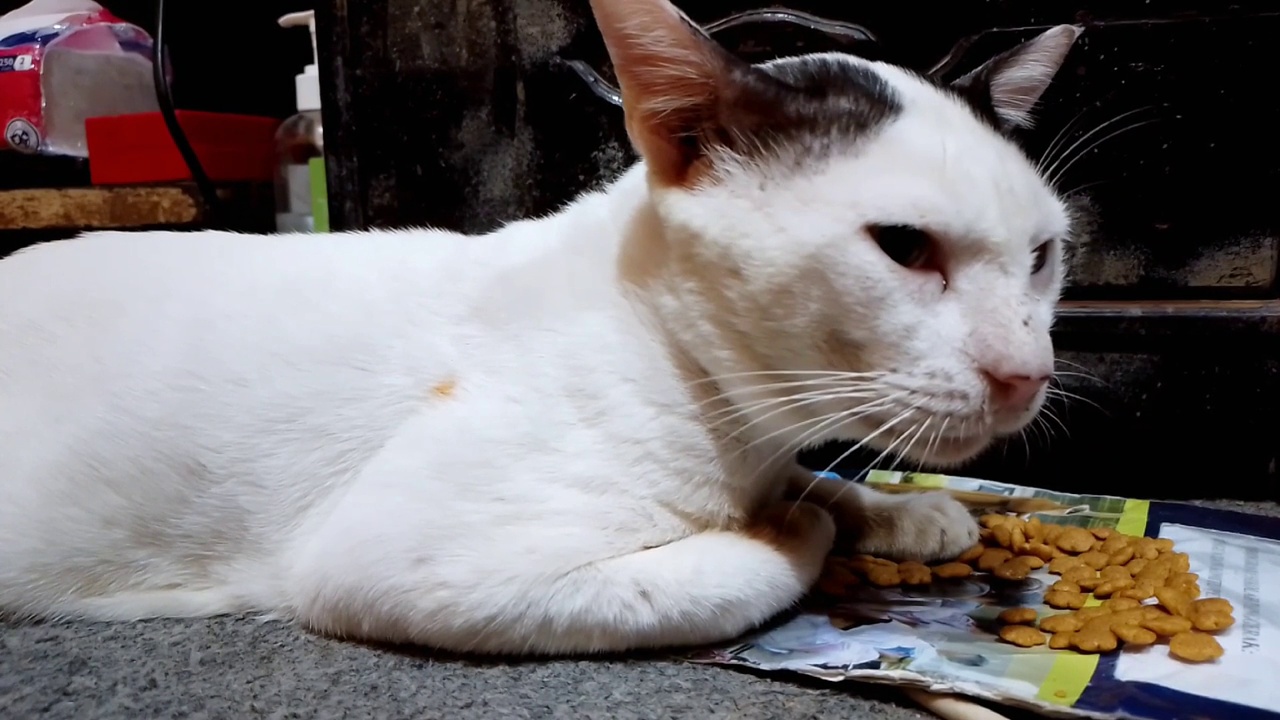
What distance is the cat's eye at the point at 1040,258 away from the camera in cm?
84

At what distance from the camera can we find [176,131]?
169 centimetres

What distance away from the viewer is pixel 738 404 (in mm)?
842

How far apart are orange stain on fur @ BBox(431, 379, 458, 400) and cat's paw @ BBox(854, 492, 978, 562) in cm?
48

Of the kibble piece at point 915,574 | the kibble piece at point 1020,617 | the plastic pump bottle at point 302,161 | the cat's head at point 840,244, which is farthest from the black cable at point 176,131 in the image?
the kibble piece at point 1020,617

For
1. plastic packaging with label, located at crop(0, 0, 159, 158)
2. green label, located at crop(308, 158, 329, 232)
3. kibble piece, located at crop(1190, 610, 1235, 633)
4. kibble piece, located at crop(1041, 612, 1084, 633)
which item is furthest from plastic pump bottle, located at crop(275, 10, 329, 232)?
kibble piece, located at crop(1190, 610, 1235, 633)

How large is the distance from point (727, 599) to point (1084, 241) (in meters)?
0.86

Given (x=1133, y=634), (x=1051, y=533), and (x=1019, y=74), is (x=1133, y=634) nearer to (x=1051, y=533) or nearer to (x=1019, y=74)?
(x=1051, y=533)

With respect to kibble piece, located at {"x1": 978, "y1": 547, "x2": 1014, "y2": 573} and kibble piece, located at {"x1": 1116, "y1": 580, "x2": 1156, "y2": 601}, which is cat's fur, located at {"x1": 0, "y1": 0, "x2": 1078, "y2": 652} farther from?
kibble piece, located at {"x1": 1116, "y1": 580, "x2": 1156, "y2": 601}

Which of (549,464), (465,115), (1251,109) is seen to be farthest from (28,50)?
(1251,109)

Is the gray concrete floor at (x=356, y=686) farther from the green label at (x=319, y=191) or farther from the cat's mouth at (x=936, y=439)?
the green label at (x=319, y=191)

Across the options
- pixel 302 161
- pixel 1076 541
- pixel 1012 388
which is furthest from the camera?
pixel 302 161

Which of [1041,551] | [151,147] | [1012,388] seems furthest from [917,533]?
[151,147]

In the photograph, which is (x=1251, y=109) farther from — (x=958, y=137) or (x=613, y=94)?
(x=613, y=94)

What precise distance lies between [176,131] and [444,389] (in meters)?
1.12
